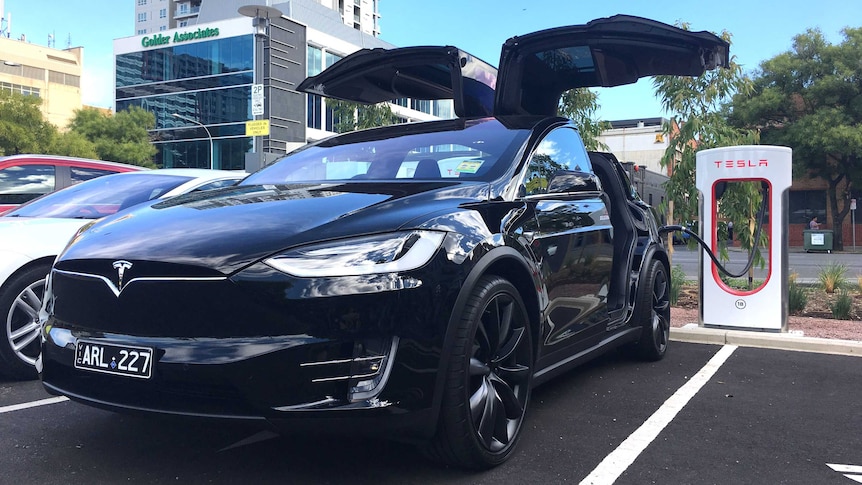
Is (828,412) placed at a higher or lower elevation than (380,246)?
lower

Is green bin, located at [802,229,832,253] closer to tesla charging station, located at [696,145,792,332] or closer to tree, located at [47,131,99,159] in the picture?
tesla charging station, located at [696,145,792,332]

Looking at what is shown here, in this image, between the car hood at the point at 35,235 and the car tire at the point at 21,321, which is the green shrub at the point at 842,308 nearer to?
the car hood at the point at 35,235

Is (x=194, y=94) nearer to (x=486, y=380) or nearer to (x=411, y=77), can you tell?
(x=411, y=77)

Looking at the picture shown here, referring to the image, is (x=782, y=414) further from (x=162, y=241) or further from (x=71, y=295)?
(x=71, y=295)

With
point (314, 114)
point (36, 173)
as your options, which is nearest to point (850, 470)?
point (36, 173)

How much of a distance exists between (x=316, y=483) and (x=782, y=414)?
280 cm

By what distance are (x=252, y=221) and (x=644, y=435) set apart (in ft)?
7.43

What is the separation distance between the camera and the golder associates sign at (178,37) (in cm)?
5025

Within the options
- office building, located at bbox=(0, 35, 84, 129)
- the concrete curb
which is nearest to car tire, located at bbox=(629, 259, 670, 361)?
the concrete curb

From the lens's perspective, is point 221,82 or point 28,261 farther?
point 221,82

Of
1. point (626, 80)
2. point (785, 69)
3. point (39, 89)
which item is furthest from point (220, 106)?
point (626, 80)

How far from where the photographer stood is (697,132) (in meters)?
9.74

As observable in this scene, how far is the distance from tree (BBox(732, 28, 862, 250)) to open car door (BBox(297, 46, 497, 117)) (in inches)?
1234

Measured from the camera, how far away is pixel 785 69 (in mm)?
35438
